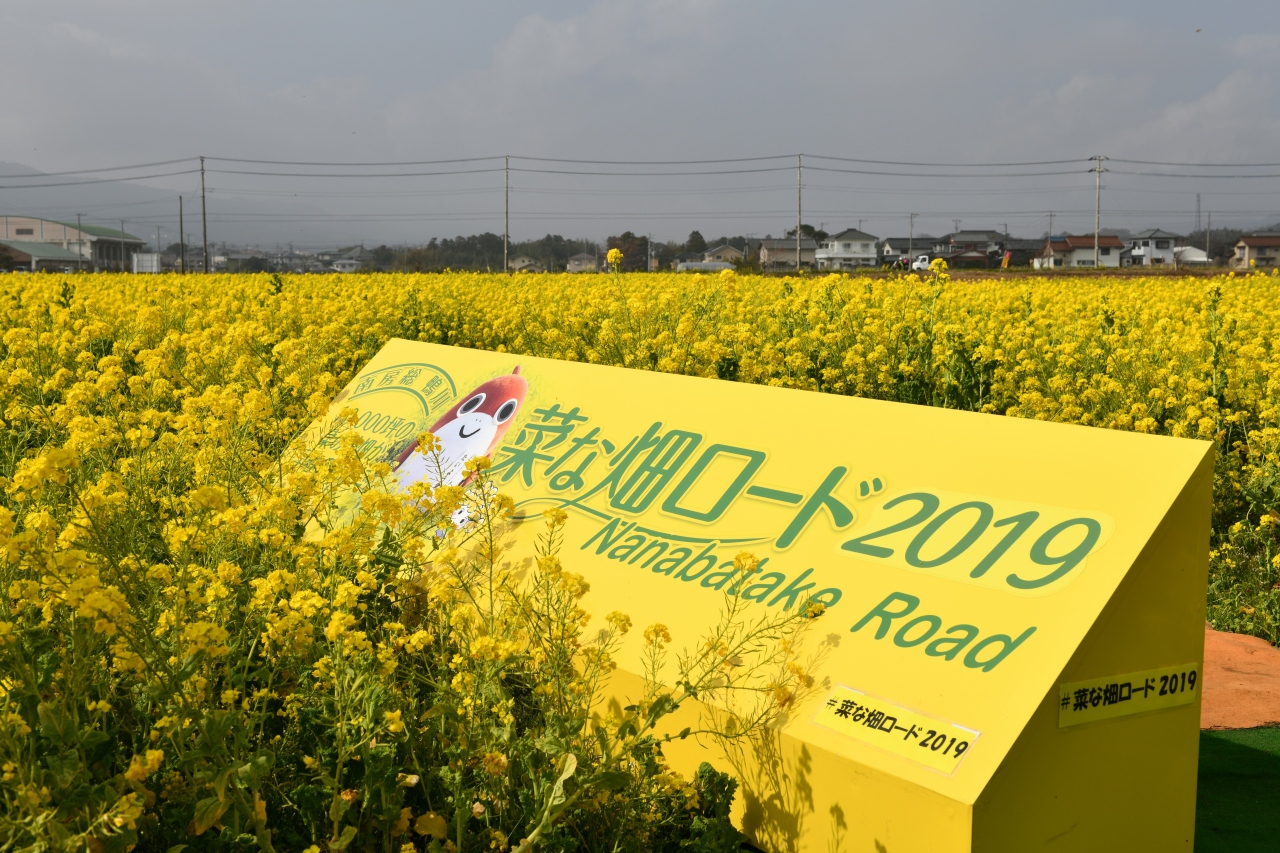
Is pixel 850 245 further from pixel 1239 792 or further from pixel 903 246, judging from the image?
pixel 1239 792

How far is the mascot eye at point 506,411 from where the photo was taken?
14.0 feet

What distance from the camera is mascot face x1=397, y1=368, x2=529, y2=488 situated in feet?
13.8

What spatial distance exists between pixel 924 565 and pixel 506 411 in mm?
2170

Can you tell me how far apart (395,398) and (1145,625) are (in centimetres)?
358

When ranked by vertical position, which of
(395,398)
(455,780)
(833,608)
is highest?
(395,398)

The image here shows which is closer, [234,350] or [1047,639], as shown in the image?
[1047,639]

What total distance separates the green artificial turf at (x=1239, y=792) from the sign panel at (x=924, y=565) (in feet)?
1.99

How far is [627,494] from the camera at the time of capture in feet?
11.3

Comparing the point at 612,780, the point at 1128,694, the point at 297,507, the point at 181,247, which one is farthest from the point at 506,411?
the point at 181,247

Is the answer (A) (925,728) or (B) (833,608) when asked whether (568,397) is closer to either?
(B) (833,608)

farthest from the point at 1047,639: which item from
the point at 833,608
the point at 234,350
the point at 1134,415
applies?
the point at 234,350

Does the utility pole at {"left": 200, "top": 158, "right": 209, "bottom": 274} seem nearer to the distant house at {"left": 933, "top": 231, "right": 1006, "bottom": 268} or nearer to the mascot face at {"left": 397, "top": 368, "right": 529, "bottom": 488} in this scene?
the mascot face at {"left": 397, "top": 368, "right": 529, "bottom": 488}

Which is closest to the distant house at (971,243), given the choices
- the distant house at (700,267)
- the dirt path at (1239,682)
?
the distant house at (700,267)

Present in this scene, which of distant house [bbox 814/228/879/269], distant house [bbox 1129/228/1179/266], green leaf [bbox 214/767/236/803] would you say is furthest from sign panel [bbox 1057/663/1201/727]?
distant house [bbox 814/228/879/269]
